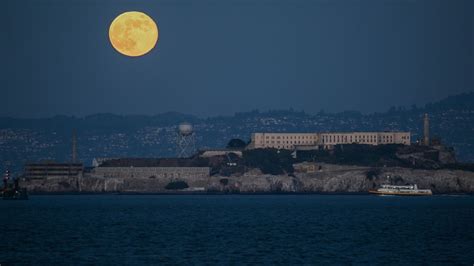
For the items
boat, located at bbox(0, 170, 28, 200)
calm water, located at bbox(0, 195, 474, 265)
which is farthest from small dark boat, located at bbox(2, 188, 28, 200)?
calm water, located at bbox(0, 195, 474, 265)

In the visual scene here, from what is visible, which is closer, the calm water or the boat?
the calm water

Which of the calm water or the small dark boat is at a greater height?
the small dark boat

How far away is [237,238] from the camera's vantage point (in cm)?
8662

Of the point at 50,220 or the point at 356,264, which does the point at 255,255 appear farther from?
the point at 50,220

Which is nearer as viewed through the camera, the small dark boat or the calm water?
the calm water

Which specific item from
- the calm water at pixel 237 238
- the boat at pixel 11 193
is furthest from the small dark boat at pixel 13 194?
the calm water at pixel 237 238

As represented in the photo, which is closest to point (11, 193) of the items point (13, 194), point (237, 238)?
point (13, 194)

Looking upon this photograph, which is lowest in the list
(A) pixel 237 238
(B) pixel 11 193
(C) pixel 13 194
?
(A) pixel 237 238

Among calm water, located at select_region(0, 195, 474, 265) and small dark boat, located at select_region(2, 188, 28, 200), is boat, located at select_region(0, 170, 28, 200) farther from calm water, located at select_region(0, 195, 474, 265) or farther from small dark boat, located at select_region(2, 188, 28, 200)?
calm water, located at select_region(0, 195, 474, 265)

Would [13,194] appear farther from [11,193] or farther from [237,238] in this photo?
[237,238]

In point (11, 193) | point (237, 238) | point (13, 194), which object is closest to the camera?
→ point (237, 238)

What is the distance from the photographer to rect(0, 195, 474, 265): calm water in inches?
2827

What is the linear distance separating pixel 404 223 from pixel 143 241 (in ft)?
109

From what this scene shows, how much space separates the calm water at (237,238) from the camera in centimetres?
7181
